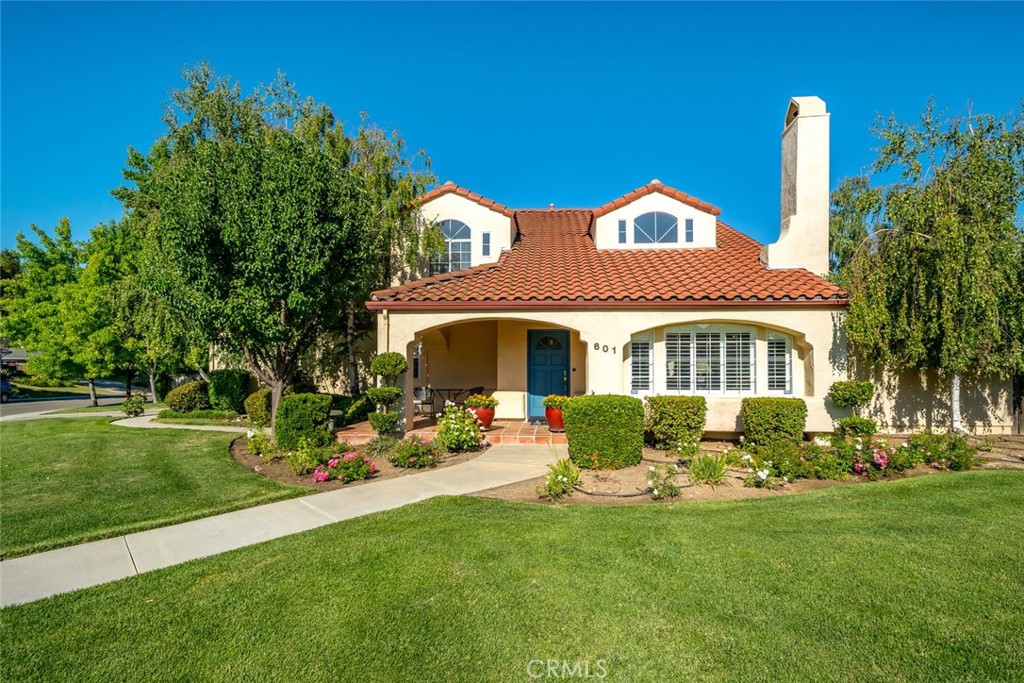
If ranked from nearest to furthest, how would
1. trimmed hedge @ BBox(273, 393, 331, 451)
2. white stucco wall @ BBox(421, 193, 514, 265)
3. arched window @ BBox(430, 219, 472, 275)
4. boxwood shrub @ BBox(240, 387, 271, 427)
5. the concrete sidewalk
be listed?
1. the concrete sidewalk
2. trimmed hedge @ BBox(273, 393, 331, 451)
3. boxwood shrub @ BBox(240, 387, 271, 427)
4. white stucco wall @ BBox(421, 193, 514, 265)
5. arched window @ BBox(430, 219, 472, 275)

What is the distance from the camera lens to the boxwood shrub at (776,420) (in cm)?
1004

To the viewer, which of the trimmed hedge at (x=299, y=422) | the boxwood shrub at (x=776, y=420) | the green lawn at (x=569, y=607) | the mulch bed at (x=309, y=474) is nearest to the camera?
the green lawn at (x=569, y=607)

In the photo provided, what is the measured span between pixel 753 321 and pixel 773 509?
5883mm

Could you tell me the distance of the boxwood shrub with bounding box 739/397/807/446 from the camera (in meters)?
10.0

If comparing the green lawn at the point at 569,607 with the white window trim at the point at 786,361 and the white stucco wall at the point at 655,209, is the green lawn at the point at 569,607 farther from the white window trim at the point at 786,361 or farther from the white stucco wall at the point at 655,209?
the white stucco wall at the point at 655,209

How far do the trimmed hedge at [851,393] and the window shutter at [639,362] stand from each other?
4.06m

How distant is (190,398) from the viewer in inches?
744

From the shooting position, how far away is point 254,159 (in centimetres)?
1156

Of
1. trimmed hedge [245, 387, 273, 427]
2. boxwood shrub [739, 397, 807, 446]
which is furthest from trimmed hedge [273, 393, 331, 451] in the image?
boxwood shrub [739, 397, 807, 446]

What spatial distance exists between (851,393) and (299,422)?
12031mm

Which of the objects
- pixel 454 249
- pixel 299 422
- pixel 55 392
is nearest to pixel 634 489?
pixel 299 422

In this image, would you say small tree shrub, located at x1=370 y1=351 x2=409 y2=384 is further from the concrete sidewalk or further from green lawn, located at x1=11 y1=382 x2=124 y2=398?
green lawn, located at x1=11 y1=382 x2=124 y2=398

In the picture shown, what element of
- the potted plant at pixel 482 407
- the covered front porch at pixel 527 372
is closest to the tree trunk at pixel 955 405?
the covered front porch at pixel 527 372

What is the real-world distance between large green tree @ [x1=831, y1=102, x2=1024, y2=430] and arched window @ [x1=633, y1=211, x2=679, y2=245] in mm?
4884
